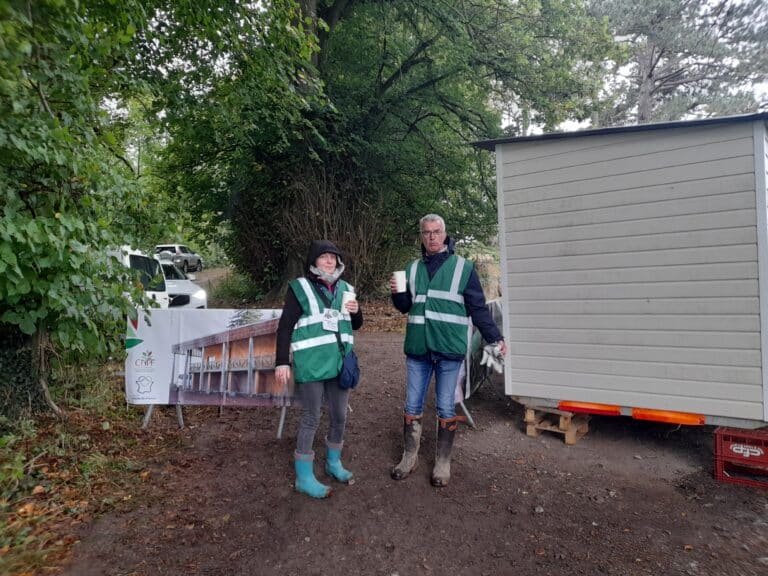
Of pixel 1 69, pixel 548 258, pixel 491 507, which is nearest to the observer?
pixel 1 69

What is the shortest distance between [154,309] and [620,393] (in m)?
4.33

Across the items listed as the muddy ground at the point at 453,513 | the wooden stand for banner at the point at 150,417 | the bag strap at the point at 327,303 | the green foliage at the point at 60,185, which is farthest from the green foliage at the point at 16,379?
the bag strap at the point at 327,303

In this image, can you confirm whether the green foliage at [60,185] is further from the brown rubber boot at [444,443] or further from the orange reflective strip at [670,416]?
the orange reflective strip at [670,416]

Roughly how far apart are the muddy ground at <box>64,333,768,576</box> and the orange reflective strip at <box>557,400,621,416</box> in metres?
0.37

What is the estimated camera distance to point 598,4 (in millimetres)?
17547

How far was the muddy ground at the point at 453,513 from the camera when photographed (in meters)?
2.80

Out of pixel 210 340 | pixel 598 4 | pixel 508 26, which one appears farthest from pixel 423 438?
pixel 598 4

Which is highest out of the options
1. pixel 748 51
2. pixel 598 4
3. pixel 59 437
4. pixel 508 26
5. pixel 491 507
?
pixel 598 4

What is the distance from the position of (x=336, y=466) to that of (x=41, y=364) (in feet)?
9.46

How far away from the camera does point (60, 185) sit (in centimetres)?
357

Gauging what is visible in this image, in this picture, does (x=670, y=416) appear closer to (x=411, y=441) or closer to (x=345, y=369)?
(x=411, y=441)

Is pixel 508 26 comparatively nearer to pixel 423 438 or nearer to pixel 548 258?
pixel 548 258

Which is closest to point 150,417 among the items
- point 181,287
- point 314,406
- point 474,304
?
point 314,406

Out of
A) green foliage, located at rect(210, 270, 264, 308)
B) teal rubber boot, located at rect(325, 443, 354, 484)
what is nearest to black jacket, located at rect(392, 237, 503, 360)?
teal rubber boot, located at rect(325, 443, 354, 484)
